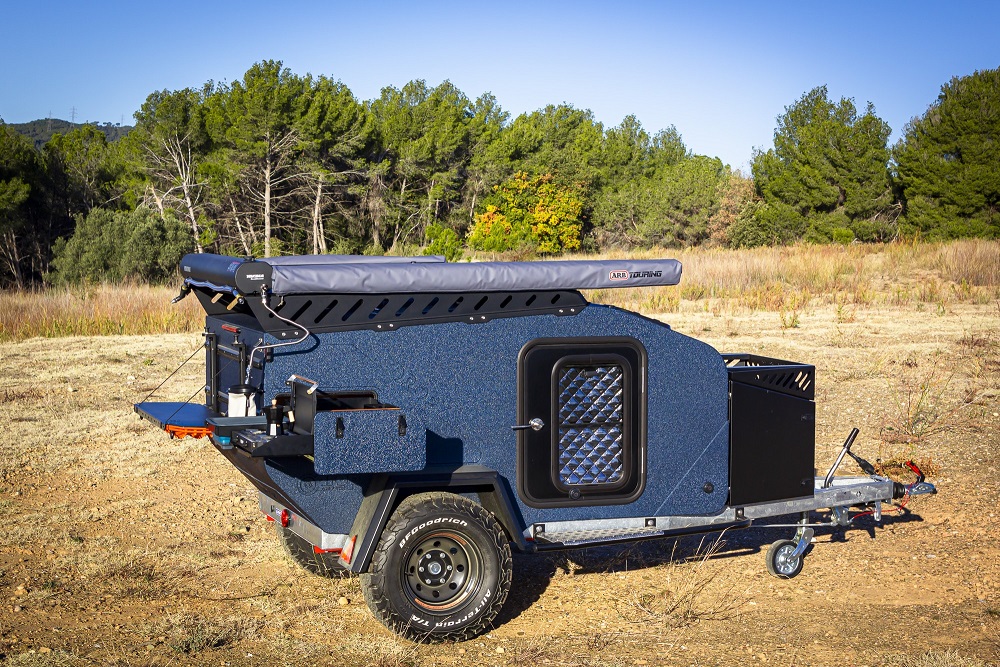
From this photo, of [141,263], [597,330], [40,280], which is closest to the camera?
[597,330]

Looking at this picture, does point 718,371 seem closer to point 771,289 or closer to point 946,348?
point 946,348

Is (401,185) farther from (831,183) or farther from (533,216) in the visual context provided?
(831,183)

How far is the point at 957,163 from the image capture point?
4925cm

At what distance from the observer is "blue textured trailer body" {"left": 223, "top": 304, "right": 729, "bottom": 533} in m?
5.16

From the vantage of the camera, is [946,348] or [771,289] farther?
[771,289]

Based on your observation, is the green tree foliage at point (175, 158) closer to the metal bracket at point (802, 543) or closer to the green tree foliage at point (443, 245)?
the green tree foliage at point (443, 245)

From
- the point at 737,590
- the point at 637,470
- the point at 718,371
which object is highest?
the point at 718,371

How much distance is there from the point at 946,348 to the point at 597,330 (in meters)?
11.8

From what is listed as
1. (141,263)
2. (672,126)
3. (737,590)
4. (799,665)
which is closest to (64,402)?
(737,590)

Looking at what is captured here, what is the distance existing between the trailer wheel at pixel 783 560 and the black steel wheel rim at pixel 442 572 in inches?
93.2

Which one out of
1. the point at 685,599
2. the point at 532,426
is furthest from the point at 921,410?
the point at 532,426

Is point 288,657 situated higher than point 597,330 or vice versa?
point 597,330

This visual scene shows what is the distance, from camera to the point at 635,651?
5.50m

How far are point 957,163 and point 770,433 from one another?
48.4 meters
